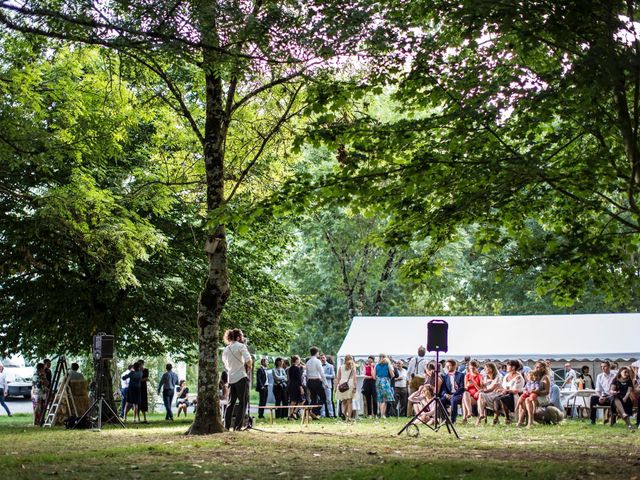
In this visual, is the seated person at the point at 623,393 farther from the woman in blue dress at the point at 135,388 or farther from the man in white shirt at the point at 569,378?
the woman in blue dress at the point at 135,388

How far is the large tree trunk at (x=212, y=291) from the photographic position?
53.6 ft

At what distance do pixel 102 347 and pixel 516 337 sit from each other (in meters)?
13.2

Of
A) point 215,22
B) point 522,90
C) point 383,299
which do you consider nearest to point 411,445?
point 522,90

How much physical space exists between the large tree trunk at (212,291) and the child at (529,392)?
8089mm

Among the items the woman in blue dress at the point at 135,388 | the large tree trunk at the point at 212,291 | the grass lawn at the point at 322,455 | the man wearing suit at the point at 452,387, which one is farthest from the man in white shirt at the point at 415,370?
the large tree trunk at the point at 212,291

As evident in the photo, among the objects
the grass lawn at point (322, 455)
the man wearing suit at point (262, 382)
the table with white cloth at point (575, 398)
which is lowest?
the grass lawn at point (322, 455)

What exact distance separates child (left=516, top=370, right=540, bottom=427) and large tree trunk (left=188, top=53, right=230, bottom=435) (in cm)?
809

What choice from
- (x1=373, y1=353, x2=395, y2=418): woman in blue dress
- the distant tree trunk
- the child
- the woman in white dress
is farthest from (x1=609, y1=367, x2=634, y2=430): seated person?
the distant tree trunk

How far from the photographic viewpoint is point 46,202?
16.6m

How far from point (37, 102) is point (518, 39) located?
9.41 m

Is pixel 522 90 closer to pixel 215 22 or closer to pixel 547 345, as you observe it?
pixel 215 22

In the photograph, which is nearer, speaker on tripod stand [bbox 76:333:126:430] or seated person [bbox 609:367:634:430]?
speaker on tripod stand [bbox 76:333:126:430]

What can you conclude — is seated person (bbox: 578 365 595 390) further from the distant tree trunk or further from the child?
the distant tree trunk

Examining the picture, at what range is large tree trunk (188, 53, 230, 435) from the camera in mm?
16328
